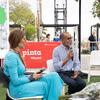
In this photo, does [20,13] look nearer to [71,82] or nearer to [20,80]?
[71,82]

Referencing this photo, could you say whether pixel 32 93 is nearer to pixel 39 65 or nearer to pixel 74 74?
pixel 74 74

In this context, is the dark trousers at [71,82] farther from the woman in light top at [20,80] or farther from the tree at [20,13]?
the tree at [20,13]

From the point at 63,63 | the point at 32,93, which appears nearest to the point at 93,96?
the point at 32,93

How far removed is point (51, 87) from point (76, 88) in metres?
1.19

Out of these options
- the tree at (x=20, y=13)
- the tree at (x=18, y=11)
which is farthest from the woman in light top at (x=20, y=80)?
the tree at (x=18, y=11)

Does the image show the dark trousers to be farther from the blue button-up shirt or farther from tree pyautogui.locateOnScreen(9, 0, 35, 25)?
tree pyautogui.locateOnScreen(9, 0, 35, 25)

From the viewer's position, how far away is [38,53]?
8.52 metres

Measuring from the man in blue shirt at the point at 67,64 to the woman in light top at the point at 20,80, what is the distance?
1.01 metres

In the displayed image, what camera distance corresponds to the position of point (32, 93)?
2.90 meters

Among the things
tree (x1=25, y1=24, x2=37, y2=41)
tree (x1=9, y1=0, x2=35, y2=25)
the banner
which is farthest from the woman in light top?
tree (x1=25, y1=24, x2=37, y2=41)

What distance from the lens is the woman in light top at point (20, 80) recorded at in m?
2.84

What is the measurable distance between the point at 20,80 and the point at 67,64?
1.42 m

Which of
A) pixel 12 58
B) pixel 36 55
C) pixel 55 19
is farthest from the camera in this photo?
pixel 55 19

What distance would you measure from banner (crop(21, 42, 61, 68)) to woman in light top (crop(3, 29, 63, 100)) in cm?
539
